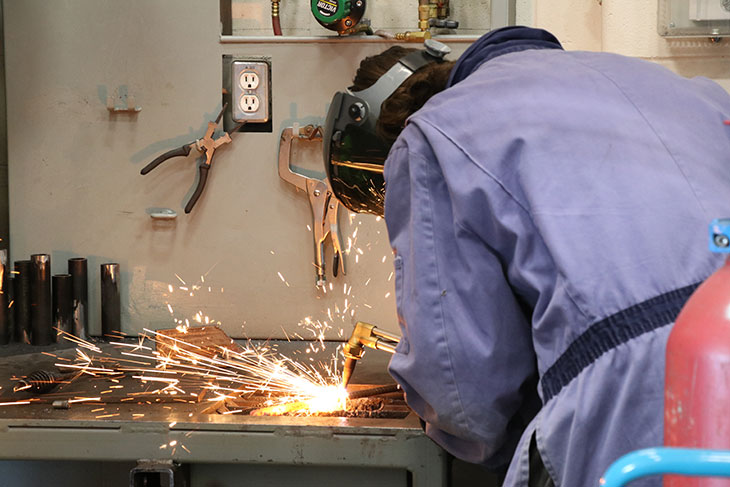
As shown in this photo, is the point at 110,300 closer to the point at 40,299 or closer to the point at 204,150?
the point at 40,299

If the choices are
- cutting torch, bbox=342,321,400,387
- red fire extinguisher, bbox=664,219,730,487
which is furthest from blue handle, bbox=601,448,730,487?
cutting torch, bbox=342,321,400,387

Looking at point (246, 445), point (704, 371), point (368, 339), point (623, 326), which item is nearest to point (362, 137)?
point (368, 339)

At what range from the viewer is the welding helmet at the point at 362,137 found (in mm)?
A: 1562

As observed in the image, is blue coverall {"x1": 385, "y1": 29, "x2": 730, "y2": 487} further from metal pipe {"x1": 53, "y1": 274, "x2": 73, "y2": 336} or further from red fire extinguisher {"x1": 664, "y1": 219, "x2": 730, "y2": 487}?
metal pipe {"x1": 53, "y1": 274, "x2": 73, "y2": 336}

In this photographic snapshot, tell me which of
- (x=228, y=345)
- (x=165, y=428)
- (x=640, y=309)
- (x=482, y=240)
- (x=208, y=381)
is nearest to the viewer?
(x=640, y=309)

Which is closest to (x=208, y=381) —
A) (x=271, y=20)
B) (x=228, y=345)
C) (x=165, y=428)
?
(x=228, y=345)

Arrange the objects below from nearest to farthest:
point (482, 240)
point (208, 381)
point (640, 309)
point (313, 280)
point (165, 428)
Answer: point (640, 309) < point (482, 240) < point (165, 428) < point (208, 381) < point (313, 280)

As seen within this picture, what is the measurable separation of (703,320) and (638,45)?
1.89 m

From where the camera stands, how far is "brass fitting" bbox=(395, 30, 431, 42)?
2.33 metres

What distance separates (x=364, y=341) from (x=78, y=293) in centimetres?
104

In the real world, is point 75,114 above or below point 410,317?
above

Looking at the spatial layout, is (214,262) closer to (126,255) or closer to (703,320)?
(126,255)

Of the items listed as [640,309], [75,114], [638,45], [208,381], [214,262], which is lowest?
[208,381]

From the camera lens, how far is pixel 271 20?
A: 262cm
